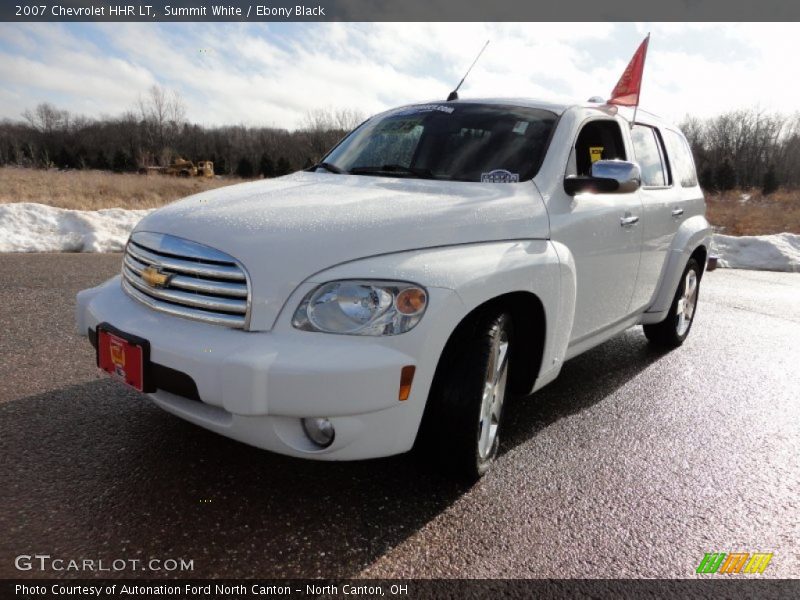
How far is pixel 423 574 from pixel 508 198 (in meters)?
1.64

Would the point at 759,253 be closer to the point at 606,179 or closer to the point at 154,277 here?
the point at 606,179

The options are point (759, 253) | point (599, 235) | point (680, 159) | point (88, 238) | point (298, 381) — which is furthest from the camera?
point (759, 253)

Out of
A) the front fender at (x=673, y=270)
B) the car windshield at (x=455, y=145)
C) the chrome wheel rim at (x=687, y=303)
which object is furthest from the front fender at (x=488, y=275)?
the chrome wheel rim at (x=687, y=303)

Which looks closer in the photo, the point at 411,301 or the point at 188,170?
the point at 411,301

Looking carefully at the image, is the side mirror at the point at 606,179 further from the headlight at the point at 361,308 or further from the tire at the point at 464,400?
the headlight at the point at 361,308

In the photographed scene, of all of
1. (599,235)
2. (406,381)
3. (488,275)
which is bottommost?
(406,381)

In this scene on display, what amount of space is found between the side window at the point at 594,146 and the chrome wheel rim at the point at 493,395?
1112 millimetres

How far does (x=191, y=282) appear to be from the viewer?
7.52 ft

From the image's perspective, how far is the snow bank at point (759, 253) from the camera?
11.4 metres

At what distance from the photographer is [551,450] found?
3.07 m

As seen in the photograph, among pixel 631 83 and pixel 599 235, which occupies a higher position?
pixel 631 83

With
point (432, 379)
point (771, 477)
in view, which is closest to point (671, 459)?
point (771, 477)

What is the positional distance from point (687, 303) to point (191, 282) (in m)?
4.37

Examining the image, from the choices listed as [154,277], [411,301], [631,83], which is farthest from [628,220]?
[154,277]
